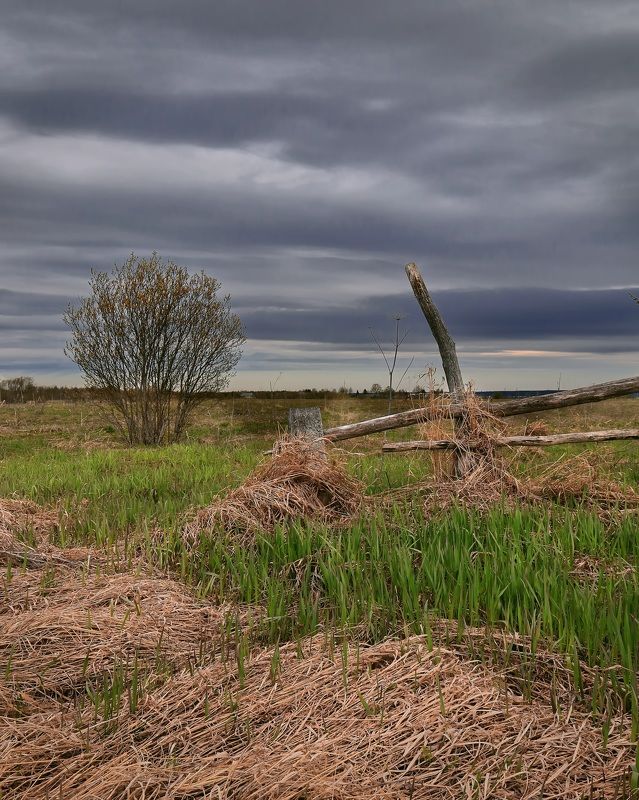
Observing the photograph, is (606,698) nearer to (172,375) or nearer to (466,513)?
(466,513)

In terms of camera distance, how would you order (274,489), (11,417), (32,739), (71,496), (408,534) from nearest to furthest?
(32,739) → (408,534) → (274,489) → (71,496) → (11,417)

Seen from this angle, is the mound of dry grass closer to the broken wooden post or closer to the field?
the field

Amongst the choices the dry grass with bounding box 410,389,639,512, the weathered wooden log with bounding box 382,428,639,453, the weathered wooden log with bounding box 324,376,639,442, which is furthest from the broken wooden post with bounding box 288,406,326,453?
the dry grass with bounding box 410,389,639,512

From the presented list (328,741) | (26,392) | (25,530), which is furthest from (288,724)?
(26,392)

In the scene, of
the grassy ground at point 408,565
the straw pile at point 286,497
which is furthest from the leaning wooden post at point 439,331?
the straw pile at point 286,497

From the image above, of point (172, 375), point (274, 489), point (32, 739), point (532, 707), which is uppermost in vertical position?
point (172, 375)

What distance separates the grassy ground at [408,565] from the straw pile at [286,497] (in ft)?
0.86

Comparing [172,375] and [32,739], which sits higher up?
[172,375]

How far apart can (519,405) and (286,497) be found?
353cm

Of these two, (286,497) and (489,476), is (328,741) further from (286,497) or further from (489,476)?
(489,476)

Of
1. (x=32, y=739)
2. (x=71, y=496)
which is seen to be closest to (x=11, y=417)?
(x=71, y=496)

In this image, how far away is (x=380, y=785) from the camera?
2.72 m

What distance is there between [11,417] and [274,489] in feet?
73.2

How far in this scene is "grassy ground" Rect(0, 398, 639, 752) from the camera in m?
3.91
